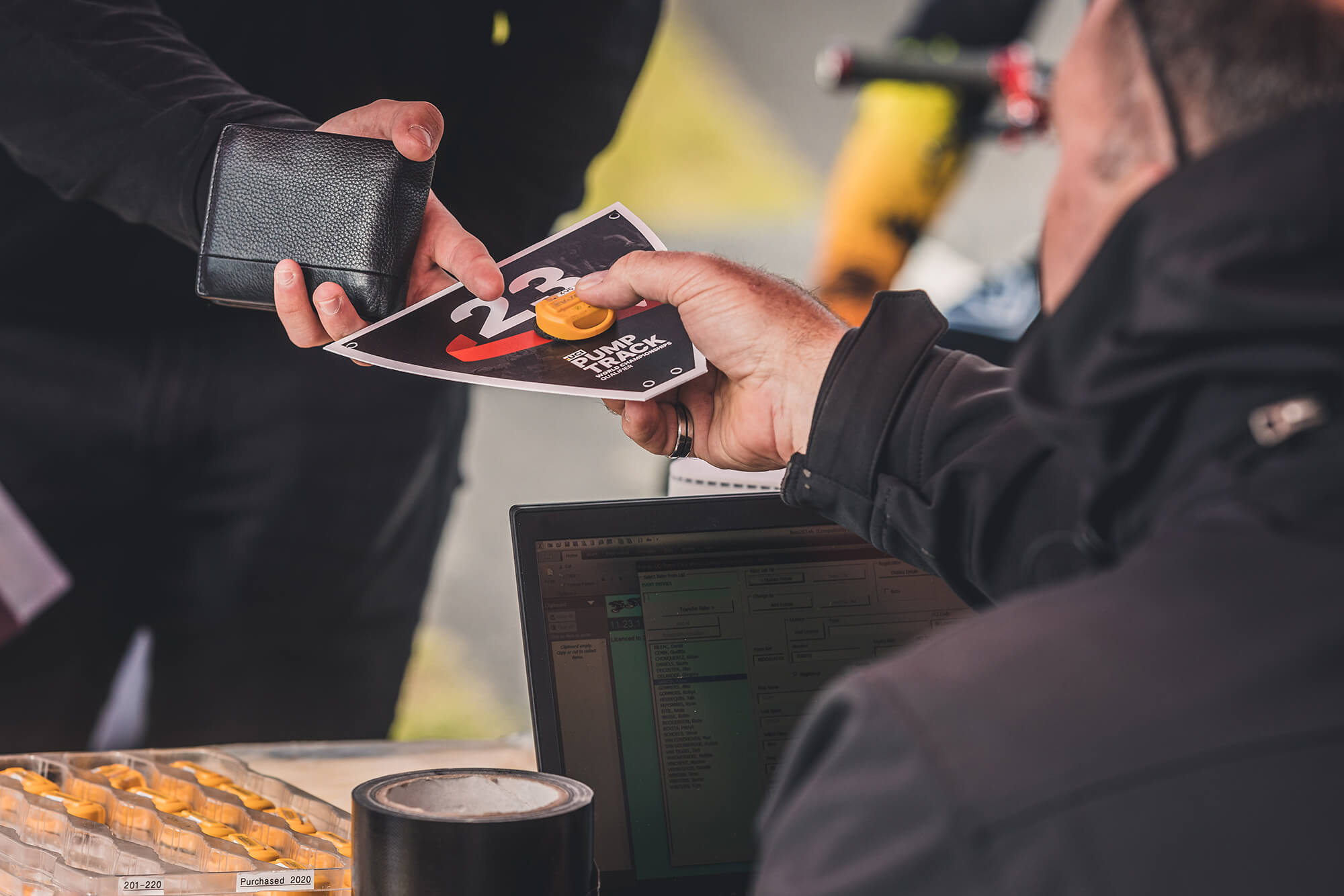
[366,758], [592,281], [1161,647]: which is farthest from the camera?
[366,758]

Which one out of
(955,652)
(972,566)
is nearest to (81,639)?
(972,566)

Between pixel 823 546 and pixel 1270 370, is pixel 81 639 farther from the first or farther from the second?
pixel 1270 370

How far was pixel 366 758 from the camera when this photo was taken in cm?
99

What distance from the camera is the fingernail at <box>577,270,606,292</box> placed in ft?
2.83

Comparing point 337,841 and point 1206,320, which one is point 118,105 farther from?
point 1206,320

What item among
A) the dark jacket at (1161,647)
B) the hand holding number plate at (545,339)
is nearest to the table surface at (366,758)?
the hand holding number plate at (545,339)

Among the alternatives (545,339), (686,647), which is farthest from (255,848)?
(545,339)

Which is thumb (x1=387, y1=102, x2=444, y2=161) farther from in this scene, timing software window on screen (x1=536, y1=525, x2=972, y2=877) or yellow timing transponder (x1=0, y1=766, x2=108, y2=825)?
yellow timing transponder (x1=0, y1=766, x2=108, y2=825)

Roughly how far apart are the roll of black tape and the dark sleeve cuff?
0.25 metres

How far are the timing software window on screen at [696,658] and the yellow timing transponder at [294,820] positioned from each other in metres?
0.16

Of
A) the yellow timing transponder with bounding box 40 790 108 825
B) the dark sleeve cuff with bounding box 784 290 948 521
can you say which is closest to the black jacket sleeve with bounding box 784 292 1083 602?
the dark sleeve cuff with bounding box 784 290 948 521

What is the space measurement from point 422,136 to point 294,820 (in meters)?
0.50

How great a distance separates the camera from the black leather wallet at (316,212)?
0.87 meters

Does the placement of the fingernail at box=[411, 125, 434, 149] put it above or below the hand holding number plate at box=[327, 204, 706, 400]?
above
